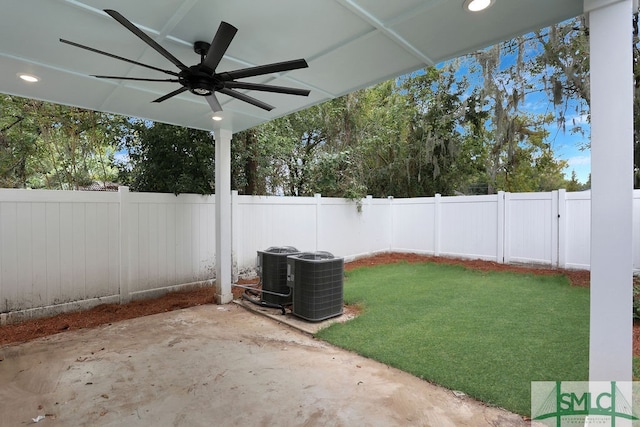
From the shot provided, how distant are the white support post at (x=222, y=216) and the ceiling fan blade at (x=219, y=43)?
2.47 m

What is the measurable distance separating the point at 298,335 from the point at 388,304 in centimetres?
149

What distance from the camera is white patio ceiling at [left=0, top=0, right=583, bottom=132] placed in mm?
2053

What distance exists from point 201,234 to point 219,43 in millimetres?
3819

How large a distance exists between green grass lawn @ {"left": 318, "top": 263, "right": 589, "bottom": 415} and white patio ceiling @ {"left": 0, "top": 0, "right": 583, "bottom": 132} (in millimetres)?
2664

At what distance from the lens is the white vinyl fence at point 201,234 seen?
3785mm

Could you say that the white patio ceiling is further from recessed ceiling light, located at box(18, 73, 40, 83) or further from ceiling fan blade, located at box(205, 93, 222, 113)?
ceiling fan blade, located at box(205, 93, 222, 113)

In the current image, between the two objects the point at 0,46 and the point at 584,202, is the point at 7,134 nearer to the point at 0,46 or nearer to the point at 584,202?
the point at 0,46

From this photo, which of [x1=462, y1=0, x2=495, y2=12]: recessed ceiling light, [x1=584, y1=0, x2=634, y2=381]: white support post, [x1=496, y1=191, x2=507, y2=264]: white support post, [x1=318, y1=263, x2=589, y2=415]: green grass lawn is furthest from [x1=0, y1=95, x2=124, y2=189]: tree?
[x1=496, y1=191, x2=507, y2=264]: white support post

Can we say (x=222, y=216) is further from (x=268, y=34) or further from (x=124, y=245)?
(x=268, y=34)

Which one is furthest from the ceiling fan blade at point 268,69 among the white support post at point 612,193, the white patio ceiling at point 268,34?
the white support post at point 612,193

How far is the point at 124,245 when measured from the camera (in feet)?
14.7

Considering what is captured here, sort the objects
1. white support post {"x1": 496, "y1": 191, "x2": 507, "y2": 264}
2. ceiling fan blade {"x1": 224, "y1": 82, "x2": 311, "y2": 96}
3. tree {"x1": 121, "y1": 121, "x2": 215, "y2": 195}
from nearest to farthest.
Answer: ceiling fan blade {"x1": 224, "y1": 82, "x2": 311, "y2": 96} → tree {"x1": 121, "y1": 121, "x2": 215, "y2": 195} → white support post {"x1": 496, "y1": 191, "x2": 507, "y2": 264}

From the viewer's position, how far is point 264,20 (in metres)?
2.21

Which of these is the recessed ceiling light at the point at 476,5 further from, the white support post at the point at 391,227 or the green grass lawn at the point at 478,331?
the white support post at the point at 391,227
